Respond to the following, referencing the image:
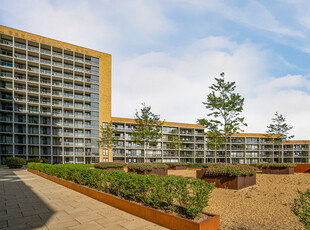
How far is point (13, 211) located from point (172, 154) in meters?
61.0

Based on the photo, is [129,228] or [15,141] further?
[15,141]

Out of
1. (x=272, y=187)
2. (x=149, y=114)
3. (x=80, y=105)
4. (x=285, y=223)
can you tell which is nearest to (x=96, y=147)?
(x=80, y=105)

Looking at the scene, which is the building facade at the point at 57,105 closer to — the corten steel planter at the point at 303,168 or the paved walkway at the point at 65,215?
the corten steel planter at the point at 303,168

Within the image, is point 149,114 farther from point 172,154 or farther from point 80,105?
point 172,154

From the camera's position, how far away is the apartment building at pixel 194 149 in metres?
60.8

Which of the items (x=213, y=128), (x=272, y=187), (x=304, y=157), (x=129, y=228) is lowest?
(x=304, y=157)

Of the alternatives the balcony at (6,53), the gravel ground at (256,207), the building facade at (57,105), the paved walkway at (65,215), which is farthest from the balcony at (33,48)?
the gravel ground at (256,207)

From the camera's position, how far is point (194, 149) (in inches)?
2835

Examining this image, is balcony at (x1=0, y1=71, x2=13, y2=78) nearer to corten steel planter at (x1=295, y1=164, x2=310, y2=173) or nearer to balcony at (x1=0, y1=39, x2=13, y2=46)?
balcony at (x1=0, y1=39, x2=13, y2=46)

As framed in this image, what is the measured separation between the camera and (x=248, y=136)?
78.1m

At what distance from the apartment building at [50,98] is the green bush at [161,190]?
1851 inches

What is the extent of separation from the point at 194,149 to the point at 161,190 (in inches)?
2642

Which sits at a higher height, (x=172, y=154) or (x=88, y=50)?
(x=88, y=50)

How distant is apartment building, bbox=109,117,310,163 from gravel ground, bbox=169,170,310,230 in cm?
4781
